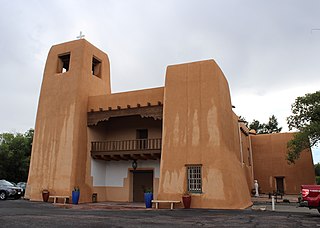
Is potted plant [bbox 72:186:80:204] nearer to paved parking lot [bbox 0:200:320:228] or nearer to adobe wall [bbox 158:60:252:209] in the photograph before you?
adobe wall [bbox 158:60:252:209]

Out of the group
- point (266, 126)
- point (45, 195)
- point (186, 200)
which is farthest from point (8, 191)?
point (266, 126)

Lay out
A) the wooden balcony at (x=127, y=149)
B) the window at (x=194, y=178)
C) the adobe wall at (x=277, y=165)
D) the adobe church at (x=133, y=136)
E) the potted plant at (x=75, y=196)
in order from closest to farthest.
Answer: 1. the window at (x=194, y=178)
2. the adobe church at (x=133, y=136)
3. the potted plant at (x=75, y=196)
4. the wooden balcony at (x=127, y=149)
5. the adobe wall at (x=277, y=165)

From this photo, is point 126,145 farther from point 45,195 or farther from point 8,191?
point 8,191

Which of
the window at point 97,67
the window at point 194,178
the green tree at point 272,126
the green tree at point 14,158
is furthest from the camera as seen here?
the green tree at point 272,126

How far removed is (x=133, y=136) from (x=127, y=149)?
5.50 feet

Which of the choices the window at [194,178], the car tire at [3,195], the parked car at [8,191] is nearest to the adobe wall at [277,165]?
the window at [194,178]

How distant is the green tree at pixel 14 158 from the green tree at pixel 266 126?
35.2m

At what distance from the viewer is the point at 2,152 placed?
3816 centimetres

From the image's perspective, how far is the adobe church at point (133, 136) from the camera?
15.6 metres

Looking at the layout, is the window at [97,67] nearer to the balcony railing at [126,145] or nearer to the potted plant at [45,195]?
the balcony railing at [126,145]

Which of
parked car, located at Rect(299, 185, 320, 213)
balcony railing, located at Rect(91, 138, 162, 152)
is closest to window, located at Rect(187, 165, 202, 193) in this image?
balcony railing, located at Rect(91, 138, 162, 152)

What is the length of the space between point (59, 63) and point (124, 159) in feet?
28.2

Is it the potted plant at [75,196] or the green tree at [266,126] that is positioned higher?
the green tree at [266,126]

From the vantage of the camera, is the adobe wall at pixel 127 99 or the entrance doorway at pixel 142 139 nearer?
the adobe wall at pixel 127 99
